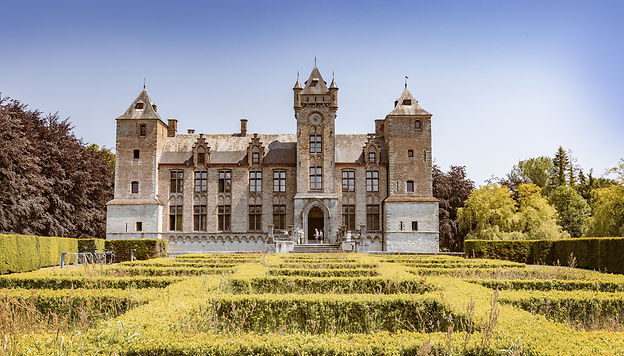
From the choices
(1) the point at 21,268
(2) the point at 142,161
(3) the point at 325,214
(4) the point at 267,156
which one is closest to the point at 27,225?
(2) the point at 142,161

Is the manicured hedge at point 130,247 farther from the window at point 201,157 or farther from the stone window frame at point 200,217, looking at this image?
the window at point 201,157

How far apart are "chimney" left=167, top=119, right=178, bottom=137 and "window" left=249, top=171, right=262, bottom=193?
7080 millimetres

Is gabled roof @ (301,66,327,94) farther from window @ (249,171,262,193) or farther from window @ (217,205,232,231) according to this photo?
window @ (217,205,232,231)

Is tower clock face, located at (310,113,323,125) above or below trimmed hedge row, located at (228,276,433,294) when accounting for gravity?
above

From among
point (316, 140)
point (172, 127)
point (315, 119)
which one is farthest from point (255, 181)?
point (172, 127)

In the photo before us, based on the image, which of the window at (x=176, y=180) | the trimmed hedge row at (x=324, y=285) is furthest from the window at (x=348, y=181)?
the trimmed hedge row at (x=324, y=285)

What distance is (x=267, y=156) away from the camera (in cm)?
3616

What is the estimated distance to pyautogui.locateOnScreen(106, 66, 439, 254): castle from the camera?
111 feet

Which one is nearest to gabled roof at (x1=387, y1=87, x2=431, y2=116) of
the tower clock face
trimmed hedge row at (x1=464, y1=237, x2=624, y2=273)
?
the tower clock face

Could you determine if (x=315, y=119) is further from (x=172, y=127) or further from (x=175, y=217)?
(x=175, y=217)

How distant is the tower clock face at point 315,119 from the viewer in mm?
34750

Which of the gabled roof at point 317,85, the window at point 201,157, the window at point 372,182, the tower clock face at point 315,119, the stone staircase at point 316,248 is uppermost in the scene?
the gabled roof at point 317,85

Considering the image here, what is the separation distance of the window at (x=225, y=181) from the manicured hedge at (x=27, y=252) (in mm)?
13062

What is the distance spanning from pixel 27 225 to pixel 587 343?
3138cm
